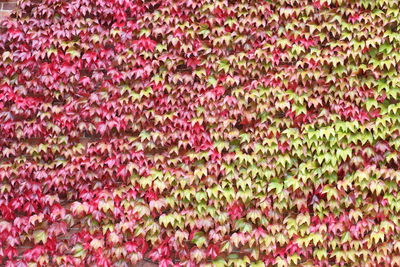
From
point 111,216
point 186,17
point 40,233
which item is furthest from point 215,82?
point 40,233

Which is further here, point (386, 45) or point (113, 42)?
point (113, 42)

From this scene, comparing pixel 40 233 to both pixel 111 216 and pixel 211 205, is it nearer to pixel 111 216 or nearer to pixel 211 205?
pixel 111 216

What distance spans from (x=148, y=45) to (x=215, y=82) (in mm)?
674

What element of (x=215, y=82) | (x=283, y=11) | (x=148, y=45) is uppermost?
(x=283, y=11)

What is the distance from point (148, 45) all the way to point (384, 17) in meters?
2.00

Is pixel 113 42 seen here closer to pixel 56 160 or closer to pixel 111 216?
pixel 56 160

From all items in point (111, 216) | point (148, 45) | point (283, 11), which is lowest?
point (111, 216)

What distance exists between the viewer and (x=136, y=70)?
3.82 meters

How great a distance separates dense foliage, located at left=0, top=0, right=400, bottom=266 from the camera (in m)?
3.57

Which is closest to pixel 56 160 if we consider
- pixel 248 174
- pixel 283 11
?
pixel 248 174

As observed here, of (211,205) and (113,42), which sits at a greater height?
(113,42)

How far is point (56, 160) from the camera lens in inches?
150

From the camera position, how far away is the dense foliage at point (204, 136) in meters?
3.57

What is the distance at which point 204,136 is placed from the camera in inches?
145
